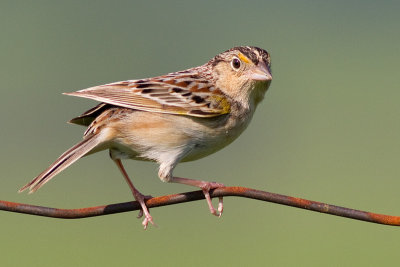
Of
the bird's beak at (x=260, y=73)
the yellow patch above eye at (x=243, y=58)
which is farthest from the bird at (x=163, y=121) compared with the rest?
the yellow patch above eye at (x=243, y=58)

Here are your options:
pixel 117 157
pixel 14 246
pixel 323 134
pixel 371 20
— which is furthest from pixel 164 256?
pixel 371 20

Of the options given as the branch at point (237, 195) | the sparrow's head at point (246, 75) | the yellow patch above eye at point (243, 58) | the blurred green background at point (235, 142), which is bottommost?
the blurred green background at point (235, 142)

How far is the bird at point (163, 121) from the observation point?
6.32 m

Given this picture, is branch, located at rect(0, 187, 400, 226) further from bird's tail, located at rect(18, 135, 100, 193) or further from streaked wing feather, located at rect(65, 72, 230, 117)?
streaked wing feather, located at rect(65, 72, 230, 117)

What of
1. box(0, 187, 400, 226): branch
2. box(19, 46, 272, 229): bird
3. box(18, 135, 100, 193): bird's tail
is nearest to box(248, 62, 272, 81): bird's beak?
box(19, 46, 272, 229): bird

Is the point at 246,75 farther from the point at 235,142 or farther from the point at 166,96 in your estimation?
the point at 235,142

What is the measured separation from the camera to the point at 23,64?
29.8 meters

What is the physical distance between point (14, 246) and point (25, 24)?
24.2 meters

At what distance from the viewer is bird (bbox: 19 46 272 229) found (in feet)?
20.7

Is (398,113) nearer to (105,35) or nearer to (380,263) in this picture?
(380,263)

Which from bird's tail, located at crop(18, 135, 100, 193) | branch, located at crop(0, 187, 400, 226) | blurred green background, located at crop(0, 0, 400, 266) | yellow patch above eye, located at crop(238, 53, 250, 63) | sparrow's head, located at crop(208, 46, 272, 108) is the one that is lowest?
blurred green background, located at crop(0, 0, 400, 266)

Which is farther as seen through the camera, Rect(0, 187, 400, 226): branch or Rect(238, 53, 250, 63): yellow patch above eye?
Rect(238, 53, 250, 63): yellow patch above eye

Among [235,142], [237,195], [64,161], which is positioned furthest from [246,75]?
[235,142]

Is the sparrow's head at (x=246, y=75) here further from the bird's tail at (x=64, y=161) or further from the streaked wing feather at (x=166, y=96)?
the bird's tail at (x=64, y=161)
